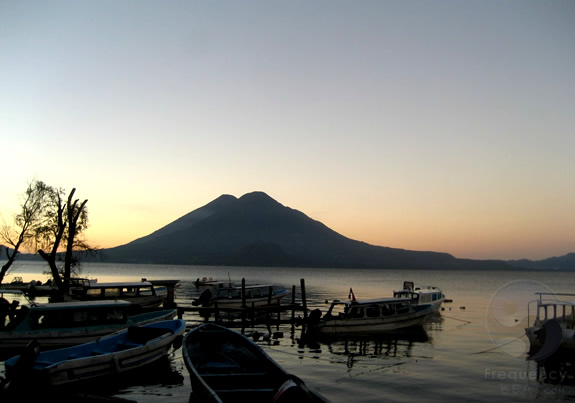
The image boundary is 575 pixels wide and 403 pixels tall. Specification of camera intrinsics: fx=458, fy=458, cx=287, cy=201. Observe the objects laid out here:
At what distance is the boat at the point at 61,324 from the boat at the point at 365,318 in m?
14.5

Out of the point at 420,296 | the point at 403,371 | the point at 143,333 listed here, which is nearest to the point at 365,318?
the point at 403,371

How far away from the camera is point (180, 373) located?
2214 cm

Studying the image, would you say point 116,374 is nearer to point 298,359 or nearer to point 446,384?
point 298,359

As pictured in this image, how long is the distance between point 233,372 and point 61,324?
452 inches

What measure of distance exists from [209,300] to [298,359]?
Answer: 824 inches

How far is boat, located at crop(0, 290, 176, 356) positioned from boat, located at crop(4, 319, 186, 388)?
10.2ft

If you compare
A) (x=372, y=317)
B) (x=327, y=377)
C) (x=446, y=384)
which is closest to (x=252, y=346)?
(x=327, y=377)

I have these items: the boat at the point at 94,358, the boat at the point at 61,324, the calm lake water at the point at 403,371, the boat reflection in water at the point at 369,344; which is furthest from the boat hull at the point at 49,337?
the boat reflection in water at the point at 369,344

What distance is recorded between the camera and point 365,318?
114 feet

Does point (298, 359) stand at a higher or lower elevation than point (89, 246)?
lower

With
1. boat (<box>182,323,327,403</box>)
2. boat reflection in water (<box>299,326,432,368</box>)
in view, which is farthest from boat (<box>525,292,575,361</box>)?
boat (<box>182,323,327,403</box>)

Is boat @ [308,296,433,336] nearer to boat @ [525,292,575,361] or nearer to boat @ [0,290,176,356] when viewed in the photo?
boat @ [525,292,575,361]

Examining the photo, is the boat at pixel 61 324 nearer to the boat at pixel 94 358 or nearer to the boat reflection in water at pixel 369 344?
the boat at pixel 94 358

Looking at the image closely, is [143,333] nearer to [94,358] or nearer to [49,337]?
[94,358]
